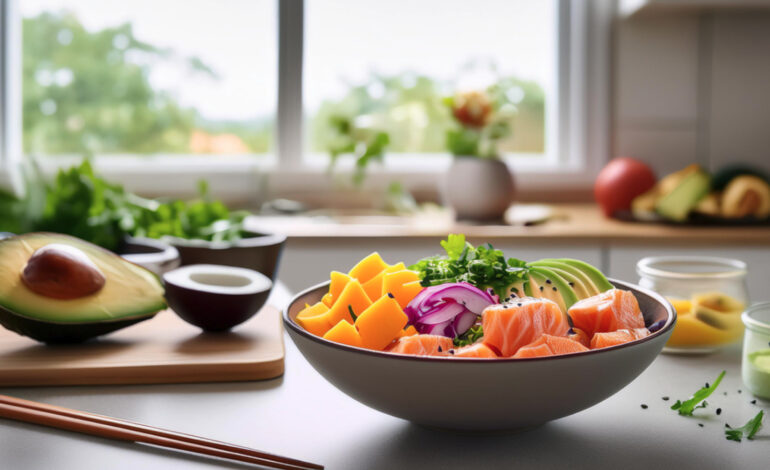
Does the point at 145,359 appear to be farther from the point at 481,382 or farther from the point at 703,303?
the point at 703,303

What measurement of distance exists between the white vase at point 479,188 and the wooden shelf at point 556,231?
7 cm

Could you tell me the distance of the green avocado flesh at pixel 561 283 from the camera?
77 cm

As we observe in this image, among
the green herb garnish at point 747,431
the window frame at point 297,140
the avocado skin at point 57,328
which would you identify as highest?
the window frame at point 297,140

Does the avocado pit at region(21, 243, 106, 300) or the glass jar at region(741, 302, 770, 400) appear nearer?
the glass jar at region(741, 302, 770, 400)

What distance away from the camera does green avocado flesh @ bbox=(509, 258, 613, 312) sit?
769 mm

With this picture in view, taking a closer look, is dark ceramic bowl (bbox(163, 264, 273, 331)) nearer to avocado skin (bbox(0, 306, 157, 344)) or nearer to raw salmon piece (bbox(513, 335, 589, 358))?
avocado skin (bbox(0, 306, 157, 344))

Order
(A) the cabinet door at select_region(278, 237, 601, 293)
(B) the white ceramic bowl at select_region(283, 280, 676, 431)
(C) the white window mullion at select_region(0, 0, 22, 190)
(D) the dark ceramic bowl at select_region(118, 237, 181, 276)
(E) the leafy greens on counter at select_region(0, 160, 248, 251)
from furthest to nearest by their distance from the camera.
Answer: (C) the white window mullion at select_region(0, 0, 22, 190) → (A) the cabinet door at select_region(278, 237, 601, 293) → (E) the leafy greens on counter at select_region(0, 160, 248, 251) → (D) the dark ceramic bowl at select_region(118, 237, 181, 276) → (B) the white ceramic bowl at select_region(283, 280, 676, 431)

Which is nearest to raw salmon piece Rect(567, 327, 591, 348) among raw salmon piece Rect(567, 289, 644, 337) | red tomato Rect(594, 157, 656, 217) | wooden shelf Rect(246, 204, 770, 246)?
raw salmon piece Rect(567, 289, 644, 337)

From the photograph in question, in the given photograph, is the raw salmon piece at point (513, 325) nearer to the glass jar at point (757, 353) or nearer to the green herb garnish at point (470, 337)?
the green herb garnish at point (470, 337)

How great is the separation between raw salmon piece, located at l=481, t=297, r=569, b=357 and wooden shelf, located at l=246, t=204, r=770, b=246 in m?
1.44

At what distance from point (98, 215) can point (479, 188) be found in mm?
1307

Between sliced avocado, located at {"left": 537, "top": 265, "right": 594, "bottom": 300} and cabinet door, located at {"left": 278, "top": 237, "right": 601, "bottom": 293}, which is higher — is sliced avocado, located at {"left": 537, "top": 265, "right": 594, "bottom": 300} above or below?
above

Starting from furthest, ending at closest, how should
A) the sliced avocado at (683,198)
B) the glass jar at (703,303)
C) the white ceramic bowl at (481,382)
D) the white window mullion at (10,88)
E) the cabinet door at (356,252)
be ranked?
1. the white window mullion at (10,88)
2. the sliced avocado at (683,198)
3. the cabinet door at (356,252)
4. the glass jar at (703,303)
5. the white ceramic bowl at (481,382)

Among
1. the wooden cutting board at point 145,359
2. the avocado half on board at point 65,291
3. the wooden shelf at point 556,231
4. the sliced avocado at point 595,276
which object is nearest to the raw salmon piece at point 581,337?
the sliced avocado at point 595,276
